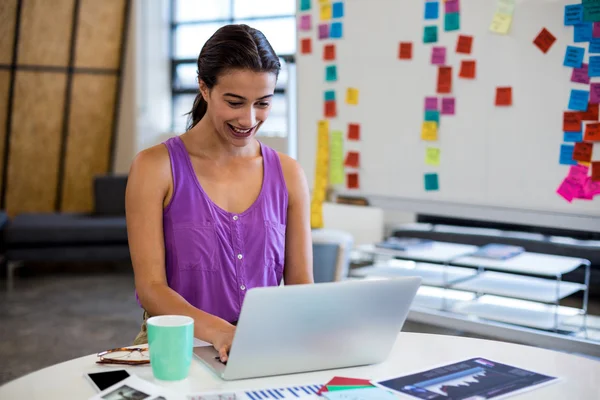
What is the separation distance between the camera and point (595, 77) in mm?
2619

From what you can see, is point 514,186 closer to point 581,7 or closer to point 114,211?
point 581,7

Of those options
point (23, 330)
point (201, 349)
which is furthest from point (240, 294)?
point (23, 330)

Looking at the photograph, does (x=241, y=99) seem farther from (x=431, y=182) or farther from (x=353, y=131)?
(x=353, y=131)

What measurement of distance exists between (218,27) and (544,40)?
14.2 ft

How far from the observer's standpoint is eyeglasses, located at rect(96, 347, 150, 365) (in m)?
1.21

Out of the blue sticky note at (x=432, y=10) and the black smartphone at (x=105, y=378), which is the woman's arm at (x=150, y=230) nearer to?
the black smartphone at (x=105, y=378)

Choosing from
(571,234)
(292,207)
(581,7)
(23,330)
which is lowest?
(23,330)

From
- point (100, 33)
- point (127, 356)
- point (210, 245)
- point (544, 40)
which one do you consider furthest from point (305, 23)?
point (100, 33)

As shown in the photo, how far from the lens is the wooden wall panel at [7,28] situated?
254 inches

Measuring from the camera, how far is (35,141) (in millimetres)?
6750

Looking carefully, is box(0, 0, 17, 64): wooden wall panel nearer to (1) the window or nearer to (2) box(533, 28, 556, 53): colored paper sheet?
(1) the window

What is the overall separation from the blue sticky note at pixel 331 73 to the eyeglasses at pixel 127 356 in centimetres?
234

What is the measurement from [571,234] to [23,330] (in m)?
3.42

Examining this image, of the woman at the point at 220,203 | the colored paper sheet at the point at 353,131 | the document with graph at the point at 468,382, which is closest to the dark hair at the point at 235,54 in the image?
the woman at the point at 220,203
